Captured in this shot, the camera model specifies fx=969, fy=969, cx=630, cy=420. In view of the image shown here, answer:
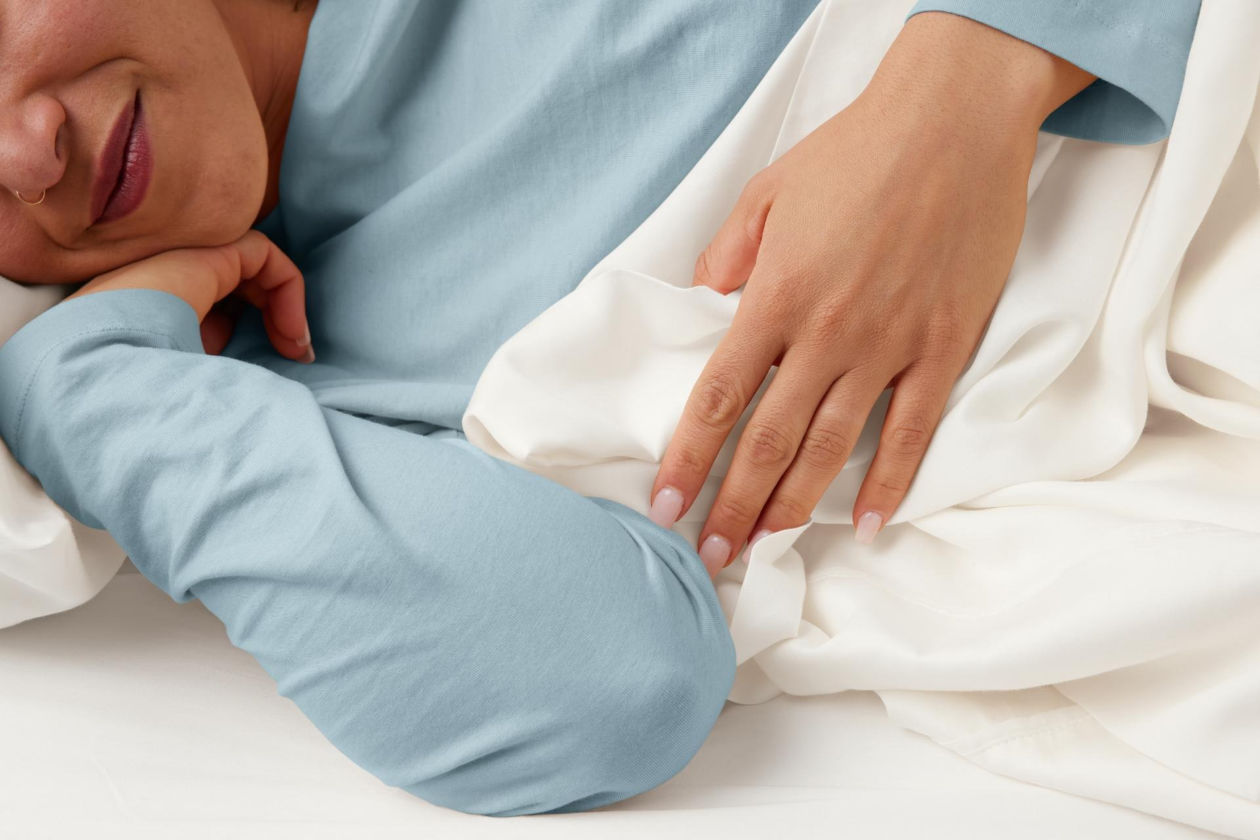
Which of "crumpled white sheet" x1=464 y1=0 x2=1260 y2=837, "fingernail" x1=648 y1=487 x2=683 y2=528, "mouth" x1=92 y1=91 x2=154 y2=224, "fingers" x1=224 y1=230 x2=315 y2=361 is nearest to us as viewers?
"crumpled white sheet" x1=464 y1=0 x2=1260 y2=837

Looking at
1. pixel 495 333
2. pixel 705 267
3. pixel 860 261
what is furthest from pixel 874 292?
pixel 495 333

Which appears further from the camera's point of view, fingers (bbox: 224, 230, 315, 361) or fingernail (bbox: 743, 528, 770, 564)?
fingers (bbox: 224, 230, 315, 361)

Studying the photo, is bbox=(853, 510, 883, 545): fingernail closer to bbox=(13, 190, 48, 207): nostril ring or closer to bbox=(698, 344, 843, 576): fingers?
bbox=(698, 344, 843, 576): fingers

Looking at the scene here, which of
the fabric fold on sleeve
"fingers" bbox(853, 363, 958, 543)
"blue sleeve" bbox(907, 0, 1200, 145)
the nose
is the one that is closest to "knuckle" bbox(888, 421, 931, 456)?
"fingers" bbox(853, 363, 958, 543)

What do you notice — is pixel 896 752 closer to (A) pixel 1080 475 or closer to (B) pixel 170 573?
(A) pixel 1080 475

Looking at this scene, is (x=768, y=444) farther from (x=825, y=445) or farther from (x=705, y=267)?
(x=705, y=267)

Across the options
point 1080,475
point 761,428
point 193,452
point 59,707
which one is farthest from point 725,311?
point 59,707

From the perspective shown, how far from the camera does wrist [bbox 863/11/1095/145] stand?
1.99 feet

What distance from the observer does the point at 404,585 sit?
54cm

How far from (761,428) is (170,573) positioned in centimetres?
38

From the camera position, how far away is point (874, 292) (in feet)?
1.95

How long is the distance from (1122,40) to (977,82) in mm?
94

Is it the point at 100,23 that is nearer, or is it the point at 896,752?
the point at 896,752

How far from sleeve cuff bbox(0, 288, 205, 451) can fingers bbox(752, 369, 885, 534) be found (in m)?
0.45
